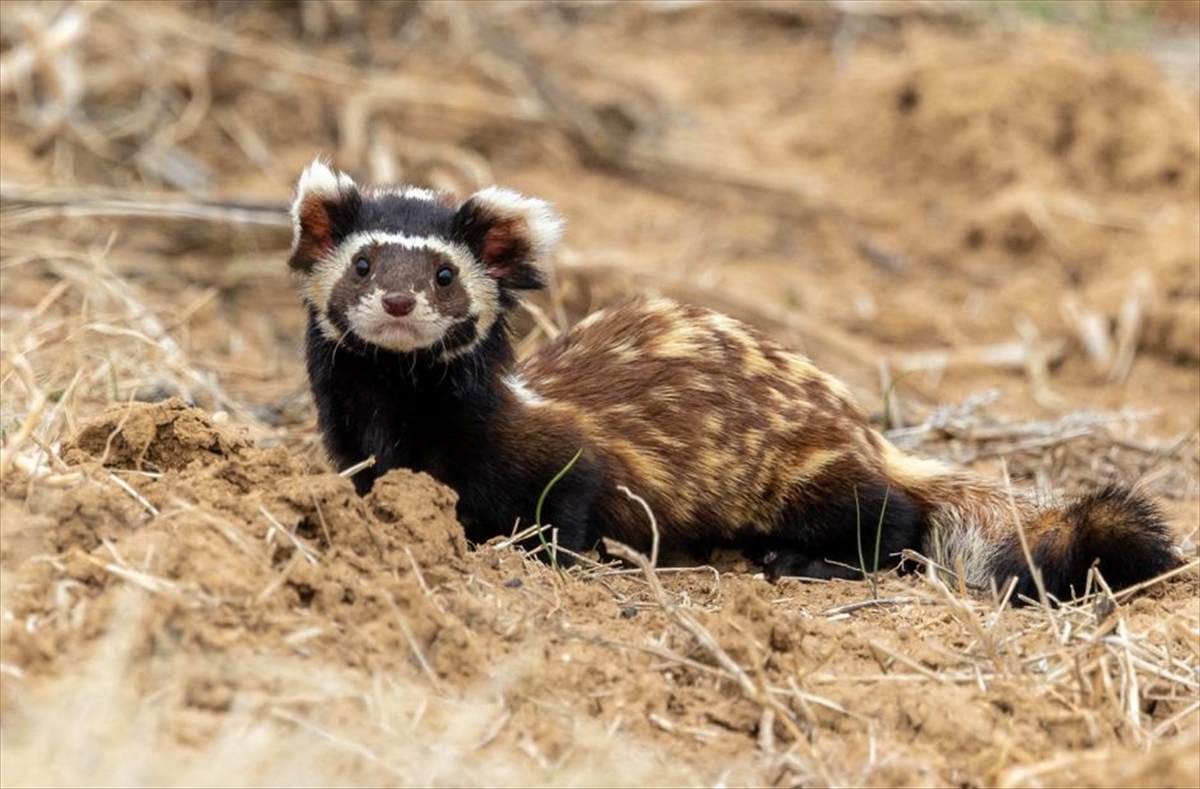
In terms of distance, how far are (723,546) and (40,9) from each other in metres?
7.20

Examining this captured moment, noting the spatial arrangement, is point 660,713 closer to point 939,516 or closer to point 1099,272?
point 939,516

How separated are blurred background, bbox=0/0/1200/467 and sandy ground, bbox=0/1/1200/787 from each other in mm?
38

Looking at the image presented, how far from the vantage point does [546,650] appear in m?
5.08

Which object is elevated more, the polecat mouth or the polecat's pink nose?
the polecat's pink nose

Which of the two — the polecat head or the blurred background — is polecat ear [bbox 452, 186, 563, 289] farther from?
the blurred background

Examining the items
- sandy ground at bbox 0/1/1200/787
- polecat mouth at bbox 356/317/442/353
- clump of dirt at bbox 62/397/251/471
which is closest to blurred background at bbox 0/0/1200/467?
sandy ground at bbox 0/1/1200/787

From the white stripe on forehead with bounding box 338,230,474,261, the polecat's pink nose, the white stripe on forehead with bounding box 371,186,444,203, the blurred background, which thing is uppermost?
the white stripe on forehead with bounding box 371,186,444,203

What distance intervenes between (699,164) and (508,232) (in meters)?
7.12

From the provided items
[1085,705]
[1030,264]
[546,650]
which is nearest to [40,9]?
[1030,264]

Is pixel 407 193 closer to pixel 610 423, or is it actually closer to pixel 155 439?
pixel 610 423

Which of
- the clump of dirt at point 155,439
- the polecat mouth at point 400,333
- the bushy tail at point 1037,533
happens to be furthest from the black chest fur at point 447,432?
the bushy tail at point 1037,533

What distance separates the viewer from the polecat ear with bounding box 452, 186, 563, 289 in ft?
21.4

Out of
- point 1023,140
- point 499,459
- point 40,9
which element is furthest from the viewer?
point 1023,140

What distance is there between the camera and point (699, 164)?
1354 cm
